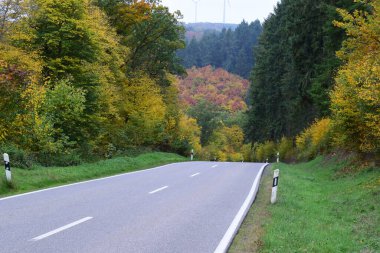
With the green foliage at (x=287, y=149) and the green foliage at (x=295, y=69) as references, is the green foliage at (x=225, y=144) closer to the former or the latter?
the green foliage at (x=295, y=69)

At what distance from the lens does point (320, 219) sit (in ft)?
31.0

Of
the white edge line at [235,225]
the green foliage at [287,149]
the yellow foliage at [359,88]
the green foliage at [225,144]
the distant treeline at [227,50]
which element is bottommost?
the green foliage at [225,144]

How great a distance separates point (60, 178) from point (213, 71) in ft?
510

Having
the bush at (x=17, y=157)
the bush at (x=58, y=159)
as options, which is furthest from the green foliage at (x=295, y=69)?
the bush at (x=17, y=157)

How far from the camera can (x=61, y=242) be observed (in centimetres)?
649

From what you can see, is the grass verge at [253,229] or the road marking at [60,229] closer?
the road marking at [60,229]

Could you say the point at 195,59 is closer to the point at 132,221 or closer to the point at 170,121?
the point at 170,121

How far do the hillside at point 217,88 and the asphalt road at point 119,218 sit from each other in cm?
11760

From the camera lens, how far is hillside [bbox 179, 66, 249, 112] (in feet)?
451

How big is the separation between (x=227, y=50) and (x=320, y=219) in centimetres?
17557

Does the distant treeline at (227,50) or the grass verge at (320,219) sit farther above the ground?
the distant treeline at (227,50)

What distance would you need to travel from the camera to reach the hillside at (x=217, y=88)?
13750 cm

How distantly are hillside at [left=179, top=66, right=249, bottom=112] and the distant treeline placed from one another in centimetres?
791

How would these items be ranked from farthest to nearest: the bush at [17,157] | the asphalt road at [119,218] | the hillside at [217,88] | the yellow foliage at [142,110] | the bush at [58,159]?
the hillside at [217,88] < the yellow foliage at [142,110] < the bush at [58,159] < the bush at [17,157] < the asphalt road at [119,218]
